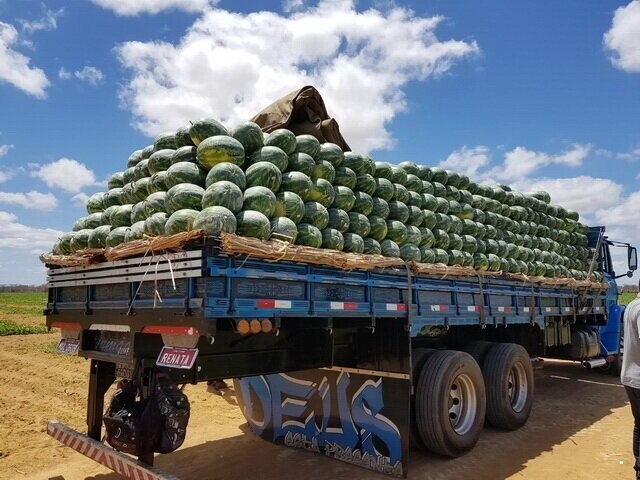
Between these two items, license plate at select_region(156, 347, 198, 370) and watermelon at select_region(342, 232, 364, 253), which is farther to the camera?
watermelon at select_region(342, 232, 364, 253)

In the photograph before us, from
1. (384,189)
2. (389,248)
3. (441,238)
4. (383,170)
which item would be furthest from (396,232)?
(441,238)

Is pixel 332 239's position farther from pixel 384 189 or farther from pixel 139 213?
pixel 139 213

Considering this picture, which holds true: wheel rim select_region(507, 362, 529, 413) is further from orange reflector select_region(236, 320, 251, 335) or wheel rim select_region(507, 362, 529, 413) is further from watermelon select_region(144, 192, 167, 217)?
watermelon select_region(144, 192, 167, 217)

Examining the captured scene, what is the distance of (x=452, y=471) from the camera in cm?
599

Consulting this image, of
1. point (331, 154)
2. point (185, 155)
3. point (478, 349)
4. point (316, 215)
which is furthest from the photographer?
point (478, 349)

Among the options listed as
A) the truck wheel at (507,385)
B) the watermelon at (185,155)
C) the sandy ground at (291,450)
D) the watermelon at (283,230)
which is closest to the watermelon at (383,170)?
the watermelon at (283,230)

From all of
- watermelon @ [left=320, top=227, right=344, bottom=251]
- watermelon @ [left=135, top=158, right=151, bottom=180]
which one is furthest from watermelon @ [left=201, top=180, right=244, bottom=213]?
watermelon @ [left=135, top=158, right=151, bottom=180]

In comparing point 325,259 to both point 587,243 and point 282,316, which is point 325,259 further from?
point 587,243

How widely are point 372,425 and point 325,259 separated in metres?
2.42

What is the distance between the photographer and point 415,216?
6750mm

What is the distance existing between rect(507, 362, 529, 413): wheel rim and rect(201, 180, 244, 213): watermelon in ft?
18.3

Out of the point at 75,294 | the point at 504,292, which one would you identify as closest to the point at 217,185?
the point at 75,294

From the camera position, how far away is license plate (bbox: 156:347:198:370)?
13.3ft

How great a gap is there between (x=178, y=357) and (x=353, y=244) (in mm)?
2253
